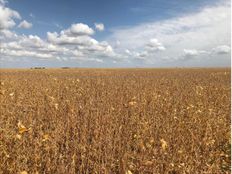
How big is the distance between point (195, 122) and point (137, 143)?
7.31 feet

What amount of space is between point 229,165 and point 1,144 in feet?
12.6

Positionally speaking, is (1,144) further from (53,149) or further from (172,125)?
(172,125)

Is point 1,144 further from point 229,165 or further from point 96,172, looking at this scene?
point 229,165

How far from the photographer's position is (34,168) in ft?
12.5

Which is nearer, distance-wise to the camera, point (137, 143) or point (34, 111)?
point (137, 143)

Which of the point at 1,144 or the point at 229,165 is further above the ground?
the point at 1,144

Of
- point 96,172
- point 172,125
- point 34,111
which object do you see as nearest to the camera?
point 96,172

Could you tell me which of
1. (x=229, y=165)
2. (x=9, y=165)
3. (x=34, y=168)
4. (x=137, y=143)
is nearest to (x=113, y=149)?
(x=137, y=143)

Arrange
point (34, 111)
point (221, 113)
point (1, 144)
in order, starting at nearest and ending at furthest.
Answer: point (1, 144)
point (34, 111)
point (221, 113)

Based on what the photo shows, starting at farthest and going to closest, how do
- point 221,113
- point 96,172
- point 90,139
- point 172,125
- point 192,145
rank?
1. point 221,113
2. point 172,125
3. point 90,139
4. point 192,145
5. point 96,172

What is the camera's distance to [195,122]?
251 inches

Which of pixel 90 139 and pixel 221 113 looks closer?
pixel 90 139

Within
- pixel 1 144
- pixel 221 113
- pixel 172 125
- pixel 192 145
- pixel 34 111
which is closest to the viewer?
pixel 1 144

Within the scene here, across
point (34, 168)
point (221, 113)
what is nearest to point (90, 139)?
point (34, 168)
